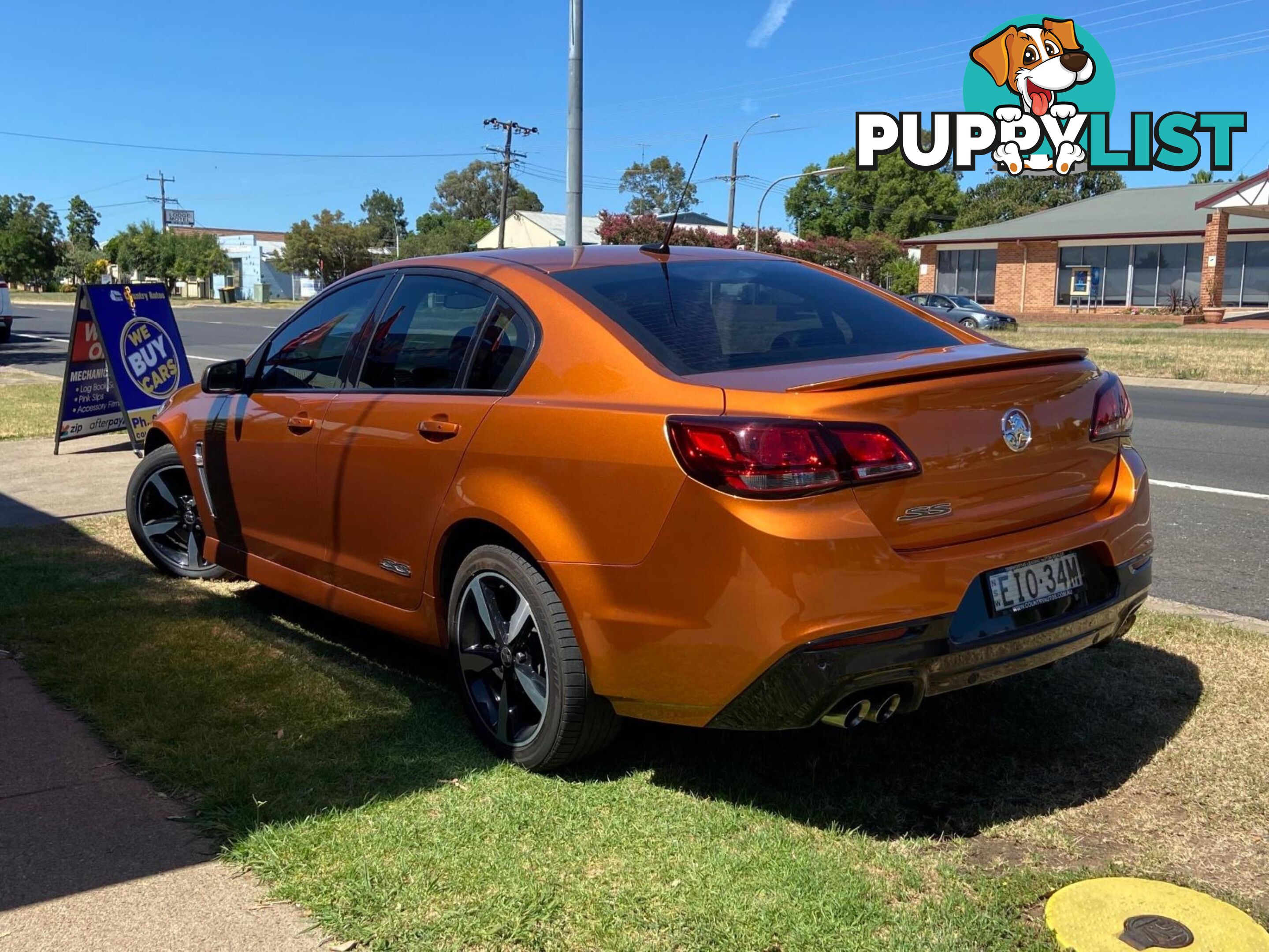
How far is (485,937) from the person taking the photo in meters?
2.80

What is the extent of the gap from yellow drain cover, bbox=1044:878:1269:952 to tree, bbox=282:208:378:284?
264 feet

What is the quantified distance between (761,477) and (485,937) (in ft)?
4.26

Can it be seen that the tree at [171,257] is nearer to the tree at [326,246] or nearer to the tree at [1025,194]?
the tree at [326,246]

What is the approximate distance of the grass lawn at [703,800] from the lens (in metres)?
2.90

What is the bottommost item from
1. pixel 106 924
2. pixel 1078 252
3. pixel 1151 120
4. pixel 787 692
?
pixel 106 924

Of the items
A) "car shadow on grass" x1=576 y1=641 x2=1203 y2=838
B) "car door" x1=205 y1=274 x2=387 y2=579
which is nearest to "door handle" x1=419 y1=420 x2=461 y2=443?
"car door" x1=205 y1=274 x2=387 y2=579

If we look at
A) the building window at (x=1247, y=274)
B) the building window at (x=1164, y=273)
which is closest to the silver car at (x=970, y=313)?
the building window at (x=1164, y=273)

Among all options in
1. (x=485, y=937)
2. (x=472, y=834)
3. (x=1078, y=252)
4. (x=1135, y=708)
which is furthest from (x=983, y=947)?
(x=1078, y=252)

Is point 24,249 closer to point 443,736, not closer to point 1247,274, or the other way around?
point 1247,274

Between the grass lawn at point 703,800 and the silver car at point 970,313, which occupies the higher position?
the silver car at point 970,313

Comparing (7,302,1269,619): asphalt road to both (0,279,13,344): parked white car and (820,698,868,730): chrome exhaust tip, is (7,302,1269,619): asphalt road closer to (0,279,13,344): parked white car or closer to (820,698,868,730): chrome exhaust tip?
(820,698,868,730): chrome exhaust tip

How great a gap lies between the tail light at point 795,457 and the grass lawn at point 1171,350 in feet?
36.8

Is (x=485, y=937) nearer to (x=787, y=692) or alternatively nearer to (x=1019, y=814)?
(x=787, y=692)

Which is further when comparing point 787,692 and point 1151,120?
point 1151,120
